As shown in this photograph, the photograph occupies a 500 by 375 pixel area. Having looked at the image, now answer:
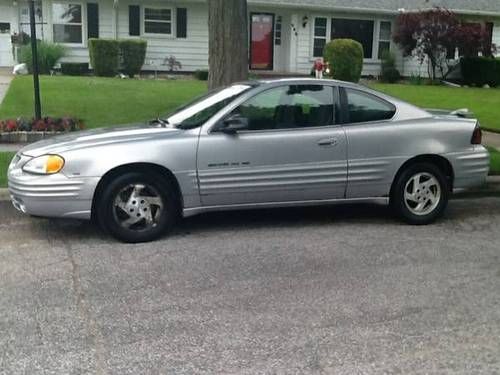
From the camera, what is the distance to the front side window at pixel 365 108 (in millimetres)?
7062

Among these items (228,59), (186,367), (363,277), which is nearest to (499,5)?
(228,59)

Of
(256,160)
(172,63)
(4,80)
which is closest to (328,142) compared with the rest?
(256,160)

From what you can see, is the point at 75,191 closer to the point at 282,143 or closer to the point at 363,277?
the point at 282,143

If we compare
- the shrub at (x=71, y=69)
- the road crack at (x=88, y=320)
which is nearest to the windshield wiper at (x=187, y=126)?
the road crack at (x=88, y=320)

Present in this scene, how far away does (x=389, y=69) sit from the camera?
26.1 metres

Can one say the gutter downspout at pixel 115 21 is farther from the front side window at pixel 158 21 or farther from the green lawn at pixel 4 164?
the green lawn at pixel 4 164

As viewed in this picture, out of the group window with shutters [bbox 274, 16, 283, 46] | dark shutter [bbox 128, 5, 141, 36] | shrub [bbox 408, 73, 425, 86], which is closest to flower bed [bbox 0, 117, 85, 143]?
dark shutter [bbox 128, 5, 141, 36]

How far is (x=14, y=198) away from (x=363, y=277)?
328cm

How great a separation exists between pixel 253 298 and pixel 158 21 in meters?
21.3

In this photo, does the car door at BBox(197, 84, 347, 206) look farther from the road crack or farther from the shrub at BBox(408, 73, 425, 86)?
the shrub at BBox(408, 73, 425, 86)

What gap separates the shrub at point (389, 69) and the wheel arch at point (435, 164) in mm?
19244

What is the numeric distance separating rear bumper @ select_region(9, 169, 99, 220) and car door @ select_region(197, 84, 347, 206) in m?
1.05

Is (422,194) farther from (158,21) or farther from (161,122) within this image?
(158,21)

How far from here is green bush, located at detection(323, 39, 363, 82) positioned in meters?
22.8
